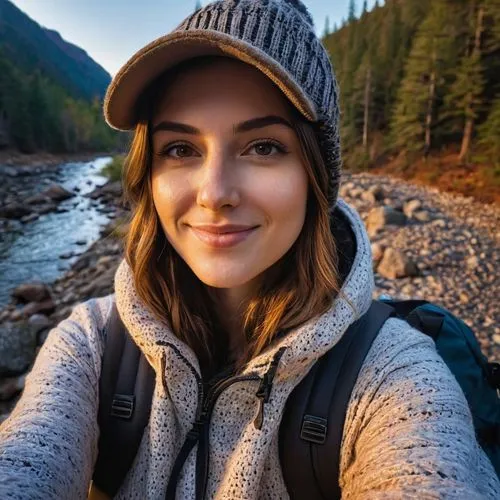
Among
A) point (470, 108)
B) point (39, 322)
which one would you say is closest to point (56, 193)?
point (39, 322)

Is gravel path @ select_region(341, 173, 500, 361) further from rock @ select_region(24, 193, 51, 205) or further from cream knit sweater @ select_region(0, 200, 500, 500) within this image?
rock @ select_region(24, 193, 51, 205)

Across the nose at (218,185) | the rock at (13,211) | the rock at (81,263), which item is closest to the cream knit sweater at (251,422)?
the nose at (218,185)

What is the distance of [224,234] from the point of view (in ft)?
3.57

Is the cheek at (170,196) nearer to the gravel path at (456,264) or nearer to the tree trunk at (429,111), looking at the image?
the gravel path at (456,264)

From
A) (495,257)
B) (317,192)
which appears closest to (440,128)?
(495,257)

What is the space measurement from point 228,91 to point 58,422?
1.02 meters

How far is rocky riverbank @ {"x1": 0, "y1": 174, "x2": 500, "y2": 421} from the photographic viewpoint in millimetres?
4510

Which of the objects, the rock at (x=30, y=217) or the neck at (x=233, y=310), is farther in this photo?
the rock at (x=30, y=217)

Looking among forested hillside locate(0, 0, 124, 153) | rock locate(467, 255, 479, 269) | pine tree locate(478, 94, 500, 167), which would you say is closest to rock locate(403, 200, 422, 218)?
rock locate(467, 255, 479, 269)

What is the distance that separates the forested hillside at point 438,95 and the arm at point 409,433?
13588mm

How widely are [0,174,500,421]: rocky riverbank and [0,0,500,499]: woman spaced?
9.51 ft

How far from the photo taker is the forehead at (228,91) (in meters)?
1.02

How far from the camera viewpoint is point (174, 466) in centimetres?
109

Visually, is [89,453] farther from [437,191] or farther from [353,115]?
[353,115]
